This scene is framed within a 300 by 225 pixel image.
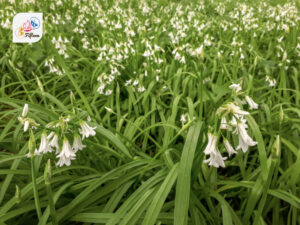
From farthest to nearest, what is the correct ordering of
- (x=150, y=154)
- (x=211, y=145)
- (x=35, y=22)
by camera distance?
(x=35, y=22) → (x=150, y=154) → (x=211, y=145)

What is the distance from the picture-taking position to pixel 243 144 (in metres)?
1.23

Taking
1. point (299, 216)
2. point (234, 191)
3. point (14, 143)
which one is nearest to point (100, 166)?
point (14, 143)

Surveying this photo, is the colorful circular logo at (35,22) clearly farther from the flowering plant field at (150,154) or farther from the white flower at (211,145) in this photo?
the white flower at (211,145)

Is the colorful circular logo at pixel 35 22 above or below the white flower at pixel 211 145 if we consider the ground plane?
above

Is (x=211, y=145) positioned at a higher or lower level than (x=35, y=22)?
lower

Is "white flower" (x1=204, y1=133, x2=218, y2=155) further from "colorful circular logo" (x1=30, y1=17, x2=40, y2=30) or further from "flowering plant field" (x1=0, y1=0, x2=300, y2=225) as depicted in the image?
"colorful circular logo" (x1=30, y1=17, x2=40, y2=30)

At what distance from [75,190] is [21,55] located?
299 cm

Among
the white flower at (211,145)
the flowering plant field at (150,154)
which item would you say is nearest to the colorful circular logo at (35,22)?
the flowering plant field at (150,154)

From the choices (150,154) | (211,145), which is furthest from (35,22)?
(211,145)

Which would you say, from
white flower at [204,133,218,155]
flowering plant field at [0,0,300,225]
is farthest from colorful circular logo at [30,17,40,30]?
white flower at [204,133,218,155]

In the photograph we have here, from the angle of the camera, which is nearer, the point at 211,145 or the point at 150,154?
the point at 211,145

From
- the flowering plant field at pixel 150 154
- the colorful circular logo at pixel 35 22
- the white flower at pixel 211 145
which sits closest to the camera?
the white flower at pixel 211 145

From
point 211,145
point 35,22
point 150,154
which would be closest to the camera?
point 211,145

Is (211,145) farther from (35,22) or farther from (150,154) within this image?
(35,22)
